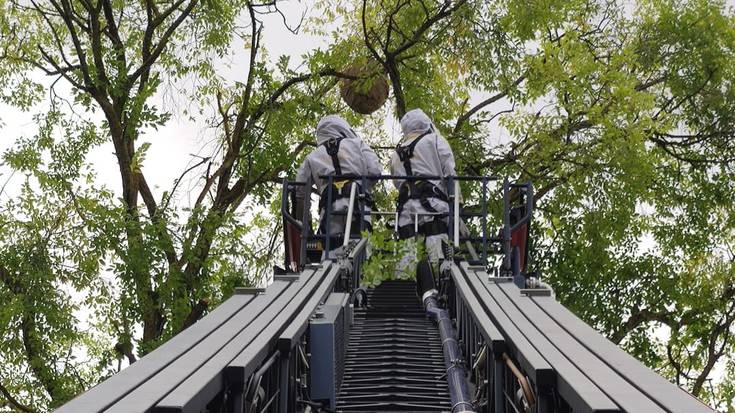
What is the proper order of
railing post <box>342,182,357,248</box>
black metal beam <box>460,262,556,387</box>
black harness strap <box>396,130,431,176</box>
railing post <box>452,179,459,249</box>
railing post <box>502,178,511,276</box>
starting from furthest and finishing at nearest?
black harness strap <box>396,130,431,176</box> < railing post <box>342,182,357,248</box> < railing post <box>502,178,511,276</box> < railing post <box>452,179,459,249</box> < black metal beam <box>460,262,556,387</box>

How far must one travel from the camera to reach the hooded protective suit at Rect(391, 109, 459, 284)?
10.1 metres

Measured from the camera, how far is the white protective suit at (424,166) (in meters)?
10.1

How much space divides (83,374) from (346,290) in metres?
10.7

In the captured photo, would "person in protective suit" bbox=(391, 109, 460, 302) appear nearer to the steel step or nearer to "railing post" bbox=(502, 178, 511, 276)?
"railing post" bbox=(502, 178, 511, 276)

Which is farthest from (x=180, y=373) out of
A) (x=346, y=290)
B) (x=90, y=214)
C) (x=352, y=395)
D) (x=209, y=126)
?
(x=209, y=126)

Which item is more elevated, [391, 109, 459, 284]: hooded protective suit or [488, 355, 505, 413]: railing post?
[391, 109, 459, 284]: hooded protective suit

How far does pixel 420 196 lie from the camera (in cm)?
1029

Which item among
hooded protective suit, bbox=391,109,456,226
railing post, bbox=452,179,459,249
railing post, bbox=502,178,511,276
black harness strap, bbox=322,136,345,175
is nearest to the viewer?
railing post, bbox=452,179,459,249

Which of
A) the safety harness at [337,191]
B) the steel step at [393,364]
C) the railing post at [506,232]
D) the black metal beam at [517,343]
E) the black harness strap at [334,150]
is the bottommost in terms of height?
the steel step at [393,364]

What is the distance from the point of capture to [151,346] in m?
15.3

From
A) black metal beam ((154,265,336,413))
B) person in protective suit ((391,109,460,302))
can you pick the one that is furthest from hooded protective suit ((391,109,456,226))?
black metal beam ((154,265,336,413))

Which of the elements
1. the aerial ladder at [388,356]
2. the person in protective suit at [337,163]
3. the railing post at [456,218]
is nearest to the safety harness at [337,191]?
the person in protective suit at [337,163]

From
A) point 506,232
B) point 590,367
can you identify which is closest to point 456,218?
point 506,232

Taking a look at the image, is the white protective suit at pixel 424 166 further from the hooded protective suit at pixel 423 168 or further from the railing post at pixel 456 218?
the railing post at pixel 456 218
